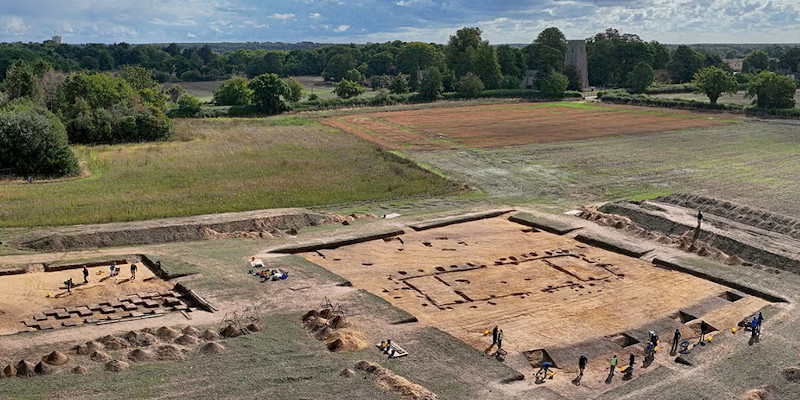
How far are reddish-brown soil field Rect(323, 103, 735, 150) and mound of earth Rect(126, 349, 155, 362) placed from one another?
52925 mm

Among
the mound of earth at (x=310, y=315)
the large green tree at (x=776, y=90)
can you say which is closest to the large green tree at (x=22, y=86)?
the mound of earth at (x=310, y=315)

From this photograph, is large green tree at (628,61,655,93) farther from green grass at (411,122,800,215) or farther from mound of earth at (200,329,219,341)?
mound of earth at (200,329,219,341)

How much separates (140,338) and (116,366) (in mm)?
2636

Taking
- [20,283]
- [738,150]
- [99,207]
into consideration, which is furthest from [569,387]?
[738,150]

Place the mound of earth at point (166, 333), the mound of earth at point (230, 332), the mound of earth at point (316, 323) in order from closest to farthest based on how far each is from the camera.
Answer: the mound of earth at point (166, 333), the mound of earth at point (230, 332), the mound of earth at point (316, 323)

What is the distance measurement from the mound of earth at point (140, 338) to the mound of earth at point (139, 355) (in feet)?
3.43

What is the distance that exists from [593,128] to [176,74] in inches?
5187

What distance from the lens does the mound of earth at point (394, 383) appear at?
78.8ft

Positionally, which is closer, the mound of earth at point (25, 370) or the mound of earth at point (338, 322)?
the mound of earth at point (25, 370)

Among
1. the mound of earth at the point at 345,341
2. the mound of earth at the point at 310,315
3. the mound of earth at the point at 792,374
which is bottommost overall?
the mound of earth at the point at 792,374

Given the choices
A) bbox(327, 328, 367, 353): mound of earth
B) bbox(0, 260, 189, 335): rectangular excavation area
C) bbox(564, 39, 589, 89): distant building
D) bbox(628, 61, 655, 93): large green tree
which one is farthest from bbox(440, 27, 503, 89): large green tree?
bbox(327, 328, 367, 353): mound of earth

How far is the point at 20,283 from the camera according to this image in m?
34.4

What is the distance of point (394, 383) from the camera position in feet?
81.1

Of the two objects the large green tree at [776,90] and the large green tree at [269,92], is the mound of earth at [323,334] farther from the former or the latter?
the large green tree at [776,90]
